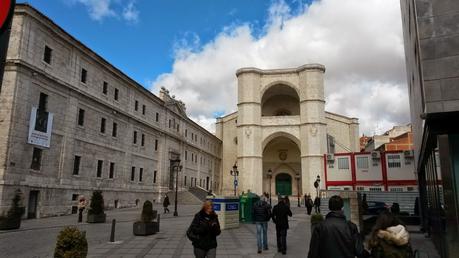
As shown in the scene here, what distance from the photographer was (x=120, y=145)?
30.1m

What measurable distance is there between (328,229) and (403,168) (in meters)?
36.1

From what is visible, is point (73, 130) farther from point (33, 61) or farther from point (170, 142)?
point (170, 142)

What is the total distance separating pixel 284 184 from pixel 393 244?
5194 centimetres

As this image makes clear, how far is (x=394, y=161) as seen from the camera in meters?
35.9

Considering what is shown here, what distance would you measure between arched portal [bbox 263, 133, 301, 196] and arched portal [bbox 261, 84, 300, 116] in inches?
190

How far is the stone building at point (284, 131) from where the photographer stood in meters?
47.1

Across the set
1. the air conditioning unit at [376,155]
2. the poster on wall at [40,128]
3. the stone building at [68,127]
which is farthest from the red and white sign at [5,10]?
the air conditioning unit at [376,155]

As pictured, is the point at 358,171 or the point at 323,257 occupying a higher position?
the point at 358,171

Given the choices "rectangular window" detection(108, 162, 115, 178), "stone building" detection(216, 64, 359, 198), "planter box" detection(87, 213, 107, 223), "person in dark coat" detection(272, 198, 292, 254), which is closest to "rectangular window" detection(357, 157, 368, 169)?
"stone building" detection(216, 64, 359, 198)

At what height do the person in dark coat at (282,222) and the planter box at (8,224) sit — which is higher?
the person in dark coat at (282,222)

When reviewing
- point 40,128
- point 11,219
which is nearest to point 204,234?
point 11,219

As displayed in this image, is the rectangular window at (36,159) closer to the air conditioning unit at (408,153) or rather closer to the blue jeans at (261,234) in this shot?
the blue jeans at (261,234)

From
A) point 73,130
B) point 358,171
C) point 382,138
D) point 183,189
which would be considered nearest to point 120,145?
point 73,130

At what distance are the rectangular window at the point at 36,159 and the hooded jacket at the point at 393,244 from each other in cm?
2003
